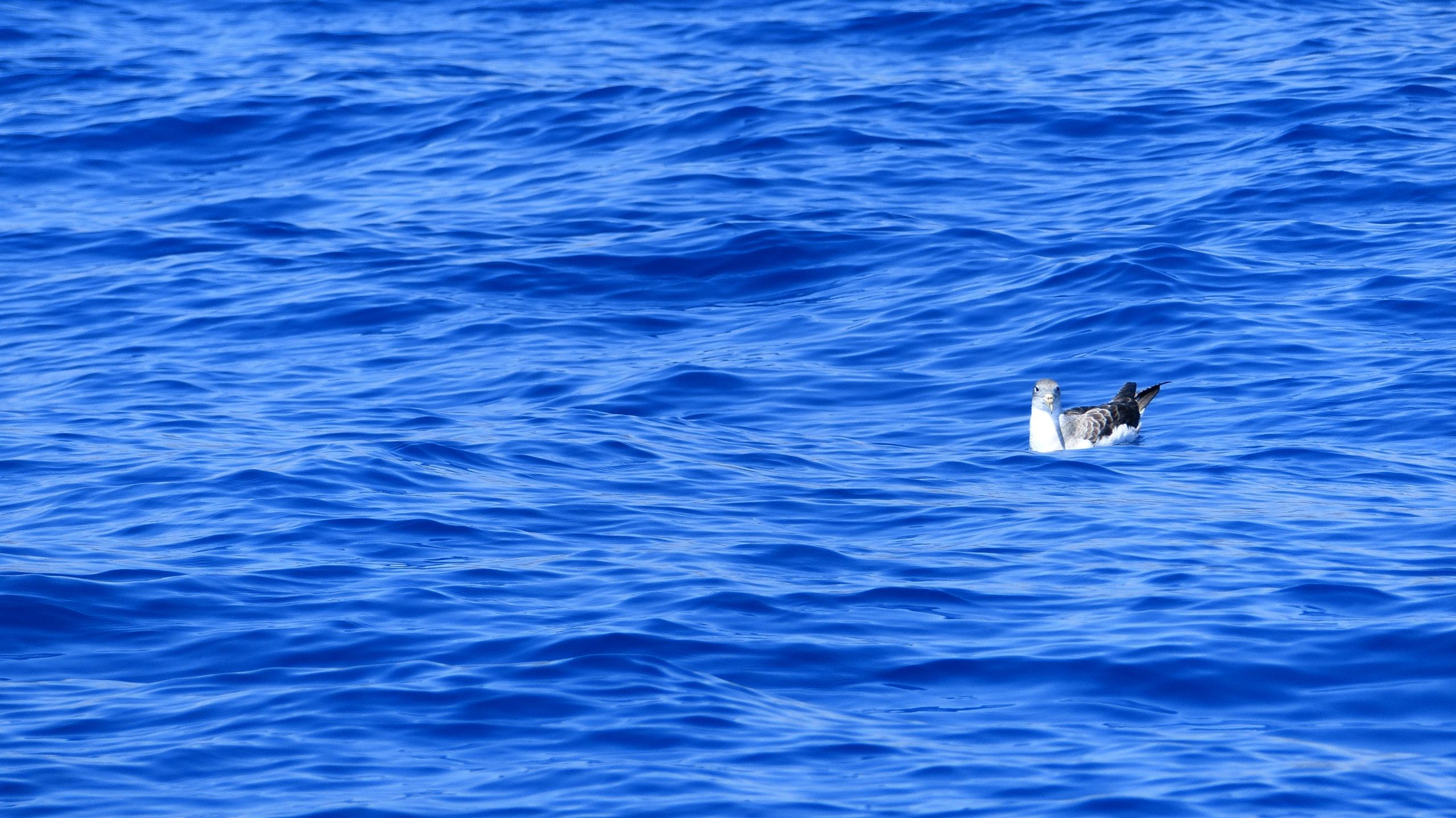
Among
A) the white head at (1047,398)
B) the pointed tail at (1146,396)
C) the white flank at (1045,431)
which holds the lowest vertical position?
the white flank at (1045,431)

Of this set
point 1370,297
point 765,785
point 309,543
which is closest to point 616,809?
Answer: point 765,785

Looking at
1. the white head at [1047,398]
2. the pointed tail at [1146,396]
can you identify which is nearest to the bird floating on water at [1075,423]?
the white head at [1047,398]

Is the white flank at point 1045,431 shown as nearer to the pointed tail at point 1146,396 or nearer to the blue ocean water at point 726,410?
the blue ocean water at point 726,410

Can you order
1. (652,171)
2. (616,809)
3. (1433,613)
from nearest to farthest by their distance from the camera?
(616,809), (1433,613), (652,171)

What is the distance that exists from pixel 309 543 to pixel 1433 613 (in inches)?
207

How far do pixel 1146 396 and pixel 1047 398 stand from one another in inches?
39.1

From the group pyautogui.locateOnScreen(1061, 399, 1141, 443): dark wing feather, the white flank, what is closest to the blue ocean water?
the white flank

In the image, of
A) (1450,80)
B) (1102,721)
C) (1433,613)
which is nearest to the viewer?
(1102,721)

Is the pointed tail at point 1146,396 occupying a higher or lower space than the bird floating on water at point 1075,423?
higher

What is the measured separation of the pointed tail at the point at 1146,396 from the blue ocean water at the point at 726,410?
1.10ft

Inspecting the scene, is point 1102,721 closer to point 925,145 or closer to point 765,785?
point 765,785

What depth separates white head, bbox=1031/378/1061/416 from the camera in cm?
1184

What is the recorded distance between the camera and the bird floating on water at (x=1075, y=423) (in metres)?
11.9

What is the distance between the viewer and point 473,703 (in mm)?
7250
